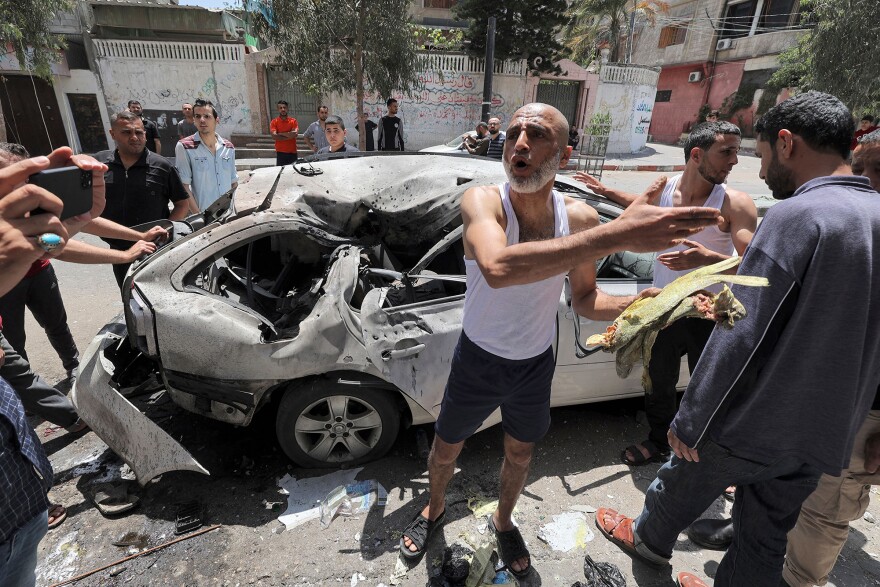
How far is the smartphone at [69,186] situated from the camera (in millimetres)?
1169

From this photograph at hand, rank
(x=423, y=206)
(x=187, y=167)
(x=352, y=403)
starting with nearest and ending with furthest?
(x=352, y=403) < (x=423, y=206) < (x=187, y=167)

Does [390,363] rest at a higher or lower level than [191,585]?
higher

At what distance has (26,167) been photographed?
3.63 feet

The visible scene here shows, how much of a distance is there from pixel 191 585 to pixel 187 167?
3889mm

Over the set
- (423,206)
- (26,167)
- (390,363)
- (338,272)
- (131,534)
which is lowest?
(131,534)

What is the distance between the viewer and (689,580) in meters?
2.11

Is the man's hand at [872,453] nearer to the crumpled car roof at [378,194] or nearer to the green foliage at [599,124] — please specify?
the crumpled car roof at [378,194]

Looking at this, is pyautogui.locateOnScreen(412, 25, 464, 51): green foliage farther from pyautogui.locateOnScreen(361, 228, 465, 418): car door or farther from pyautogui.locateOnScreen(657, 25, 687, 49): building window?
pyautogui.locateOnScreen(361, 228, 465, 418): car door

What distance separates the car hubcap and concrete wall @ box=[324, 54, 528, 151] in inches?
588

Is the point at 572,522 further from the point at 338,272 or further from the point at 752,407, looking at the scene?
the point at 338,272

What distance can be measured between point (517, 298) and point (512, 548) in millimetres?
1275

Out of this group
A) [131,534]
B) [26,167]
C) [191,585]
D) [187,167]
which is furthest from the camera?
[187,167]

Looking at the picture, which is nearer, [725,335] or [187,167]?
[725,335]

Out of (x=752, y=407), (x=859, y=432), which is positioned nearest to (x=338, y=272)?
(x=752, y=407)
